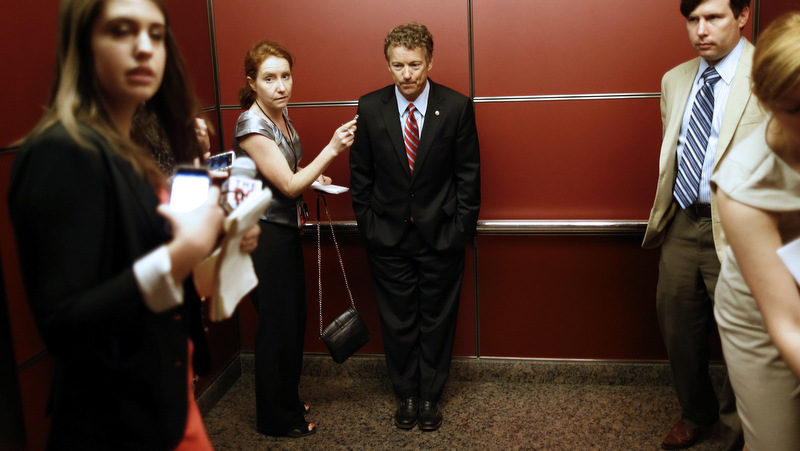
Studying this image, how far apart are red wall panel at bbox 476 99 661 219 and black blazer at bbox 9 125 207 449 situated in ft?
8.00

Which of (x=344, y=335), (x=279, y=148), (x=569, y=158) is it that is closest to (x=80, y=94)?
(x=279, y=148)

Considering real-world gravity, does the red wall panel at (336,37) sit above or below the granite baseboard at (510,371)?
above

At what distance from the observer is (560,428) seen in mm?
3221

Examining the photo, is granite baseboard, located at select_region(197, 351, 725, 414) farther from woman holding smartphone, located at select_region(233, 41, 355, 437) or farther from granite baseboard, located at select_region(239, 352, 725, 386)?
woman holding smartphone, located at select_region(233, 41, 355, 437)

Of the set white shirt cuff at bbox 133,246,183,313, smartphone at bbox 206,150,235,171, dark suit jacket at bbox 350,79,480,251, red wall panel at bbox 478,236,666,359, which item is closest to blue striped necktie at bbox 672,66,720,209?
red wall panel at bbox 478,236,666,359

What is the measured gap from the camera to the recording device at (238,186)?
4.64 feet

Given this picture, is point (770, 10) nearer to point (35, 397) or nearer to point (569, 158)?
point (569, 158)

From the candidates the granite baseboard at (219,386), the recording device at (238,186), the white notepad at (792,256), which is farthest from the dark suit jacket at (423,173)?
the white notepad at (792,256)

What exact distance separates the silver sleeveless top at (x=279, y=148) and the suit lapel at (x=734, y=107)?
1.77 metres

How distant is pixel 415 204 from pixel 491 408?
112 cm

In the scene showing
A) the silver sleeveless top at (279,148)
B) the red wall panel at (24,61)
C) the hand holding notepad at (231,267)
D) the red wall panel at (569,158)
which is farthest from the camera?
the red wall panel at (569,158)

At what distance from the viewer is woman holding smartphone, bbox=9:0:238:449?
1.13 m

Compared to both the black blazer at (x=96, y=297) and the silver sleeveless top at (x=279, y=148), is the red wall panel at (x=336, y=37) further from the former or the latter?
the black blazer at (x=96, y=297)

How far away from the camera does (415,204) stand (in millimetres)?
3199
